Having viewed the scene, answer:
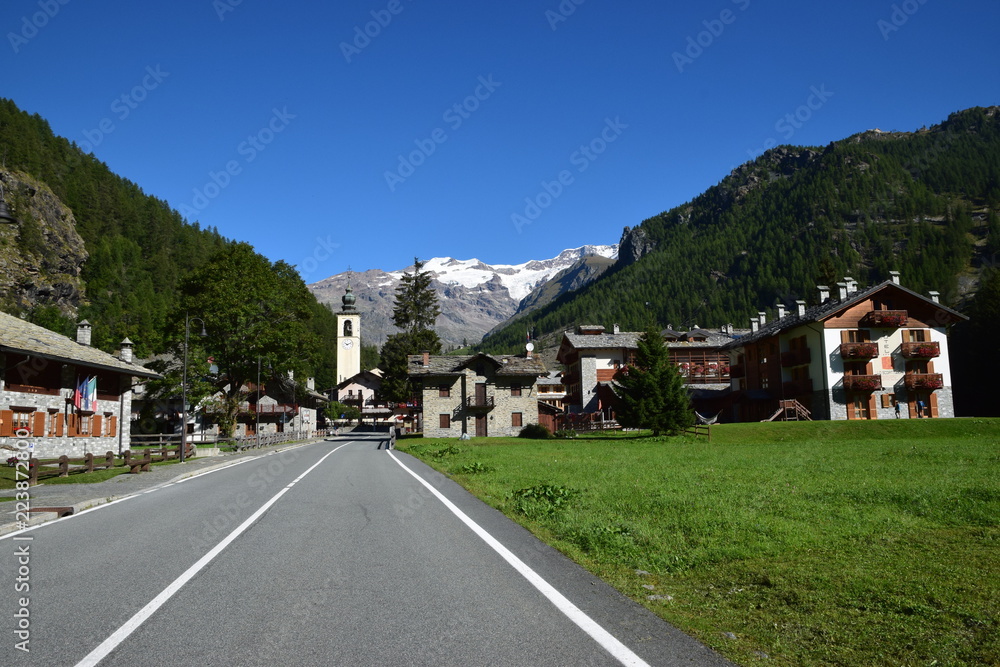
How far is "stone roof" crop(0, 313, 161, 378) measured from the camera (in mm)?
29747

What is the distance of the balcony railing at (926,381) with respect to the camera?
164ft

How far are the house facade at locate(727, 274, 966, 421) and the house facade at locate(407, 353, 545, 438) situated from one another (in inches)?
853

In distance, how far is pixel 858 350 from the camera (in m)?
49.6

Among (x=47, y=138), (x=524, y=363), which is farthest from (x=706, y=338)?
(x=47, y=138)

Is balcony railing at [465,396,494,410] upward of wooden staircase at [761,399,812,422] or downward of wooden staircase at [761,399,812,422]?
upward

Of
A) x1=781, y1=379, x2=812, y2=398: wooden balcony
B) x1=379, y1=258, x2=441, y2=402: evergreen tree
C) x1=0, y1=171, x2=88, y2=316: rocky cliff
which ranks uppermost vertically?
x1=0, y1=171, x2=88, y2=316: rocky cliff

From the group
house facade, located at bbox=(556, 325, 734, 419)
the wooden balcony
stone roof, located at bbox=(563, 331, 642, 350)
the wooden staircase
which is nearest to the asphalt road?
the wooden staircase

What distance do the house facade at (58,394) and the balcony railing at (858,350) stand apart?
4818 centimetres

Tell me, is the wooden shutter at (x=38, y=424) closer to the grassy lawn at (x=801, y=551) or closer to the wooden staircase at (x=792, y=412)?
the grassy lawn at (x=801, y=551)

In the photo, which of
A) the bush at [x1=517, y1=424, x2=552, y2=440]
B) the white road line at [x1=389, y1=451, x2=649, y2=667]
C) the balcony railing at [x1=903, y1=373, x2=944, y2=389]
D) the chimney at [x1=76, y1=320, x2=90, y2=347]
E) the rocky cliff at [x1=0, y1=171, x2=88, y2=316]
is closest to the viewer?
the white road line at [x1=389, y1=451, x2=649, y2=667]

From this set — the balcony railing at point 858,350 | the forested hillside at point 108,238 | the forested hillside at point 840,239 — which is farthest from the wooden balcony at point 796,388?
the forested hillside at point 840,239

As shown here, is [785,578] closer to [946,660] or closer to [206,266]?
[946,660]

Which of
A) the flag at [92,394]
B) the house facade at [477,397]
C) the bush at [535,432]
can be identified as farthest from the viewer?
the house facade at [477,397]

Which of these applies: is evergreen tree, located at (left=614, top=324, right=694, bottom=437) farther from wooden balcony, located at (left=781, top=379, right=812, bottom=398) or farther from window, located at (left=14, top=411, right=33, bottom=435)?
window, located at (left=14, top=411, right=33, bottom=435)
